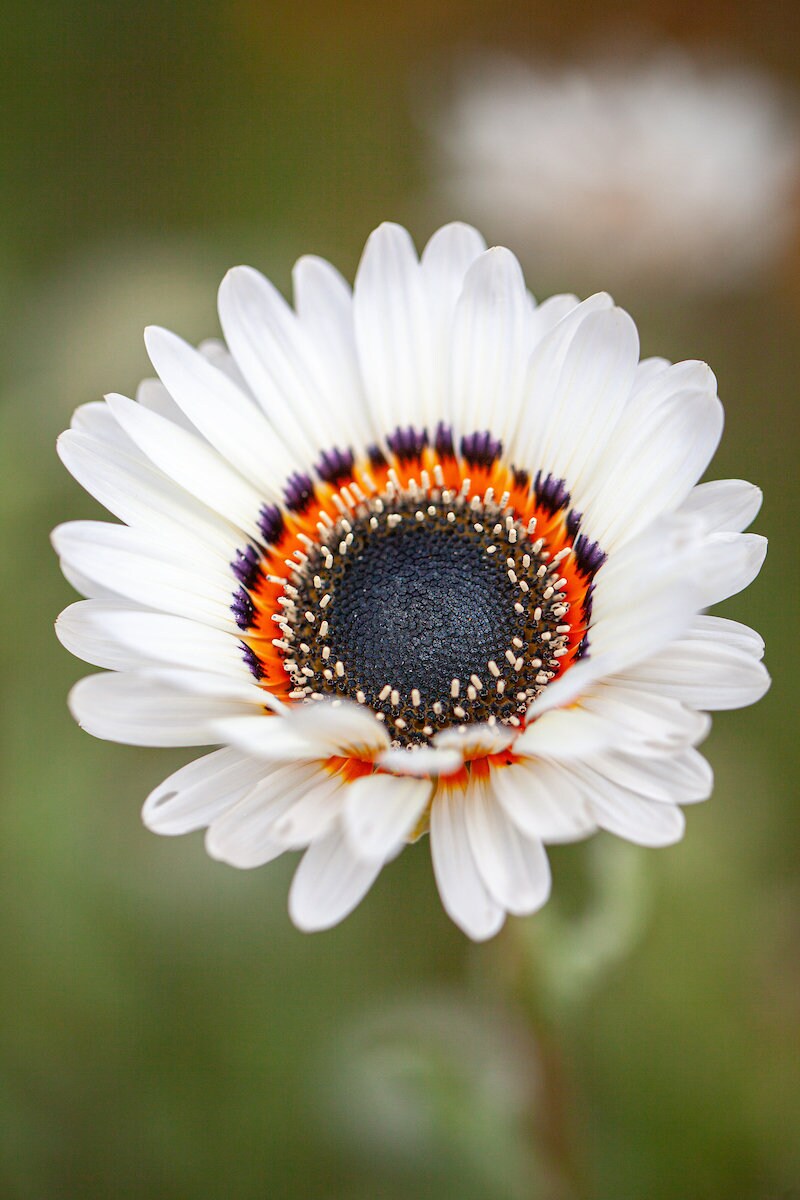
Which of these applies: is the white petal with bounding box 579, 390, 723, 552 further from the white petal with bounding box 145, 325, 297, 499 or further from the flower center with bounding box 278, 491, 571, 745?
the white petal with bounding box 145, 325, 297, 499

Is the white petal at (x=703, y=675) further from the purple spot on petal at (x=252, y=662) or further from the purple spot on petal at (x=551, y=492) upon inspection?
the purple spot on petal at (x=252, y=662)

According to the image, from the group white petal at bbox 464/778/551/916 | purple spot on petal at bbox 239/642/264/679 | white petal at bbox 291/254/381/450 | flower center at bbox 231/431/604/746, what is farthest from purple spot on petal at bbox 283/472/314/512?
white petal at bbox 464/778/551/916

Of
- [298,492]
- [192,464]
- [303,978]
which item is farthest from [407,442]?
[303,978]

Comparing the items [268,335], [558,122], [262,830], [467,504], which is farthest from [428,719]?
[558,122]

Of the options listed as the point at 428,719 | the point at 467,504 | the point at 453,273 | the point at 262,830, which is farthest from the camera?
the point at 467,504

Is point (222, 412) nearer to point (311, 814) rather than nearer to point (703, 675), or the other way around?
point (311, 814)

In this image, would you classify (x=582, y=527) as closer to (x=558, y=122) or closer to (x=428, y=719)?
(x=428, y=719)
